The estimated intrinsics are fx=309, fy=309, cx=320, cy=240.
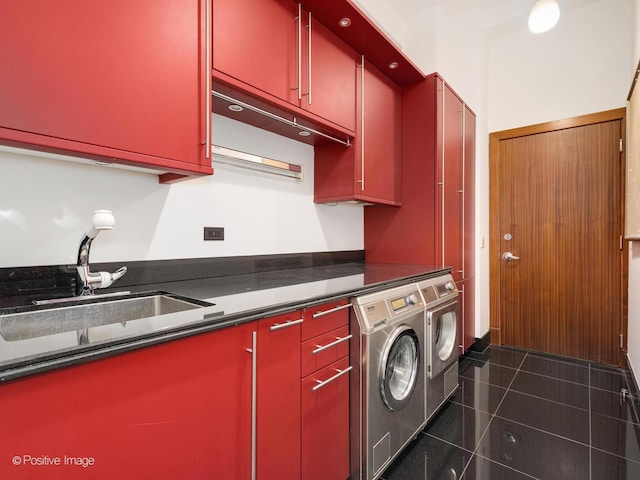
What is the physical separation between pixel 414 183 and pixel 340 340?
5.38ft

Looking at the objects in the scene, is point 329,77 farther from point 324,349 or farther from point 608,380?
point 608,380

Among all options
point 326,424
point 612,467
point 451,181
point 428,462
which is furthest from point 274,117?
point 612,467

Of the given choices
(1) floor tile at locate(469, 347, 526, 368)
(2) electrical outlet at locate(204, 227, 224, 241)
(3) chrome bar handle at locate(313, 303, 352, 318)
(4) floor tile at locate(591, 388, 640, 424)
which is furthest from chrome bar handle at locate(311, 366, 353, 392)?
(1) floor tile at locate(469, 347, 526, 368)

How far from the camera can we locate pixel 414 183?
249 centimetres

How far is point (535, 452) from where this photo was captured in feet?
5.38

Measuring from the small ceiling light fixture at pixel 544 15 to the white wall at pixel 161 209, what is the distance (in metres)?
1.88

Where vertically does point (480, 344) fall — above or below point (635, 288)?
below

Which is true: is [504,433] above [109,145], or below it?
below

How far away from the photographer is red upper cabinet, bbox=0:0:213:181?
83 centimetres

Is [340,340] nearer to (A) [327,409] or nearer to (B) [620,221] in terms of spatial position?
(A) [327,409]

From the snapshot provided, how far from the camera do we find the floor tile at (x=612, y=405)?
196 cm

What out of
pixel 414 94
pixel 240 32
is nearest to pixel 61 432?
pixel 240 32

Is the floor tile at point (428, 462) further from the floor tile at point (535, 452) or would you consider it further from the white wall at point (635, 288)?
the white wall at point (635, 288)

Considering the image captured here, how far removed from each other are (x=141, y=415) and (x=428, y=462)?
1458mm
